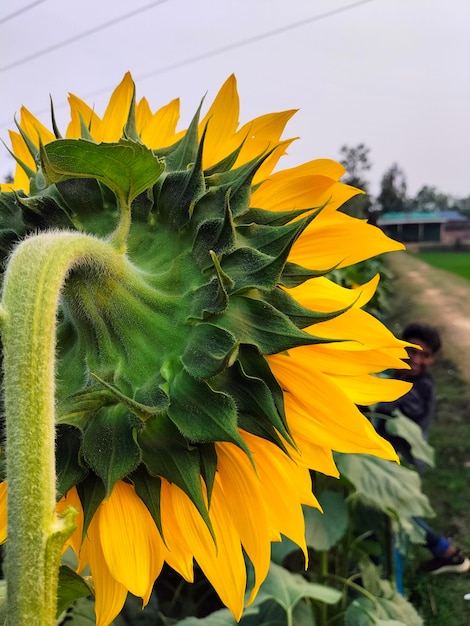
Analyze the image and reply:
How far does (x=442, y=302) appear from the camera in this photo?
15.1 m

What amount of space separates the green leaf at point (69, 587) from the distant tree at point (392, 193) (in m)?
34.9

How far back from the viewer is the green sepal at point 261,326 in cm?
56

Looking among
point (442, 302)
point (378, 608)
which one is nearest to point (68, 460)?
point (378, 608)

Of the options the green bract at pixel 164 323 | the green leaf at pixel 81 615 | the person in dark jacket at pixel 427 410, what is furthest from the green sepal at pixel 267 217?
the person in dark jacket at pixel 427 410

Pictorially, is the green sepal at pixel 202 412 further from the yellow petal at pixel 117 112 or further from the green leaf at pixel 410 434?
the green leaf at pixel 410 434

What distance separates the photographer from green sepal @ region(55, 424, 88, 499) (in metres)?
0.56

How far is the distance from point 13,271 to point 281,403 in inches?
11.3

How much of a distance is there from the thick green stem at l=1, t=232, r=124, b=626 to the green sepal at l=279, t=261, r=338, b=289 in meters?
0.28

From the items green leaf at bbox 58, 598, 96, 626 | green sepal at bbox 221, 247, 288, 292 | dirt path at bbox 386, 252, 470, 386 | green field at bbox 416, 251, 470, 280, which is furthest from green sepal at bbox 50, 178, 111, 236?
green field at bbox 416, 251, 470, 280

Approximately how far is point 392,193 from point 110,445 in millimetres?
40557

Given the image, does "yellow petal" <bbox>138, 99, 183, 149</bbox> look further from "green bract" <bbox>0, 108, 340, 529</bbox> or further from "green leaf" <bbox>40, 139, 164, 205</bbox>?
"green leaf" <bbox>40, 139, 164, 205</bbox>

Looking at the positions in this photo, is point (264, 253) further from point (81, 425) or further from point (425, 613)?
point (425, 613)

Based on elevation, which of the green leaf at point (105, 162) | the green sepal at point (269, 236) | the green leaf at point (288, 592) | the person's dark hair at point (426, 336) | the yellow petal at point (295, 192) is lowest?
the green leaf at point (288, 592)

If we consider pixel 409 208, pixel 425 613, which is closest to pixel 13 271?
pixel 425 613
